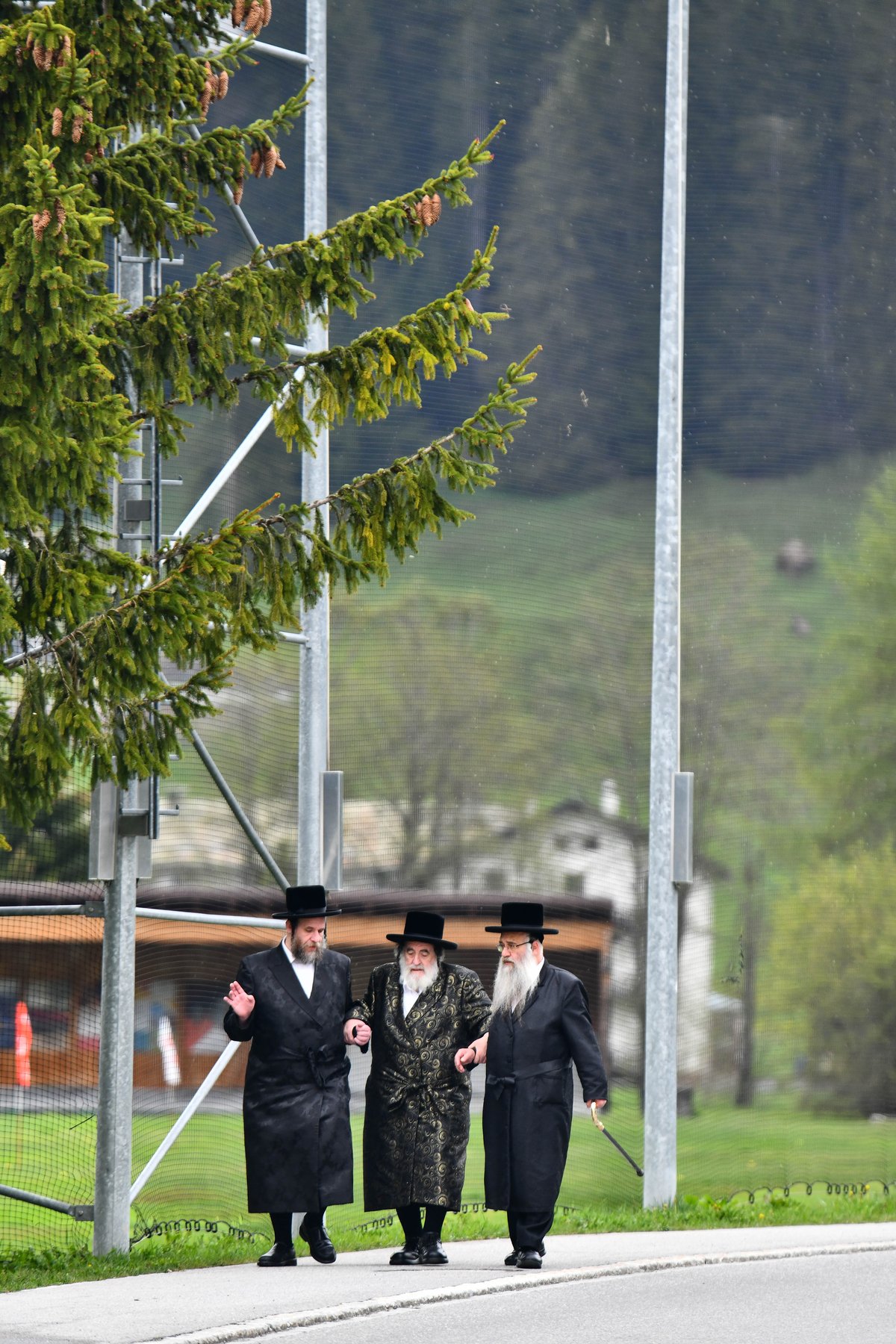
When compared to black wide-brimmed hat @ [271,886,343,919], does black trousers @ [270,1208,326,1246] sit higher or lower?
lower

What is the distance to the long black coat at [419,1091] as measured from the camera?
9.50 m

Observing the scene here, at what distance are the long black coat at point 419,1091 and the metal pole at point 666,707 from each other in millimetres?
3421

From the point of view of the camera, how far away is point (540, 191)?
48.6 feet

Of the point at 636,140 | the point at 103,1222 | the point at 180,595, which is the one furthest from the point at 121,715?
the point at 636,140

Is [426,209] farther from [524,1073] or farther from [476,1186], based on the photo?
[476,1186]

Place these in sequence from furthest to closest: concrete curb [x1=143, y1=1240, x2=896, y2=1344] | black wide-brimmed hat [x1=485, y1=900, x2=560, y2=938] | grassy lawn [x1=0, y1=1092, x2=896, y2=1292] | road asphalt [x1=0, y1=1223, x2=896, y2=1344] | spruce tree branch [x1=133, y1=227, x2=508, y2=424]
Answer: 1. grassy lawn [x1=0, y1=1092, x2=896, y2=1292]
2. black wide-brimmed hat [x1=485, y1=900, x2=560, y2=938]
3. spruce tree branch [x1=133, y1=227, x2=508, y2=424]
4. road asphalt [x1=0, y1=1223, x2=896, y2=1344]
5. concrete curb [x1=143, y1=1240, x2=896, y2=1344]

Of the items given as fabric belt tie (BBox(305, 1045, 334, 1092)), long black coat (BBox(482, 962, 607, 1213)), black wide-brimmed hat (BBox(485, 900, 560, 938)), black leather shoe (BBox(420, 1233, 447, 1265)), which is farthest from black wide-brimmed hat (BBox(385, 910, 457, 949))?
black leather shoe (BBox(420, 1233, 447, 1265))

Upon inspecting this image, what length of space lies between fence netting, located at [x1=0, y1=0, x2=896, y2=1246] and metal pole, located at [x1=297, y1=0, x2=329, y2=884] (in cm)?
84

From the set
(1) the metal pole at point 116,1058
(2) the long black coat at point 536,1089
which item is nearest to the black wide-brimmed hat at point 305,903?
(1) the metal pole at point 116,1058

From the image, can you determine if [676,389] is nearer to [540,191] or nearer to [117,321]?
[540,191]

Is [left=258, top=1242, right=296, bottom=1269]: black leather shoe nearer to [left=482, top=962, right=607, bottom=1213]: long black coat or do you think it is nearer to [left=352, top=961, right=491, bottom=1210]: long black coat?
[left=352, top=961, right=491, bottom=1210]: long black coat

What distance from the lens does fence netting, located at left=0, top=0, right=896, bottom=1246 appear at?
13578mm

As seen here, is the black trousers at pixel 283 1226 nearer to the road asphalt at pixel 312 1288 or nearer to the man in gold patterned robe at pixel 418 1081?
the road asphalt at pixel 312 1288

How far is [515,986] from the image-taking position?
9.77m
